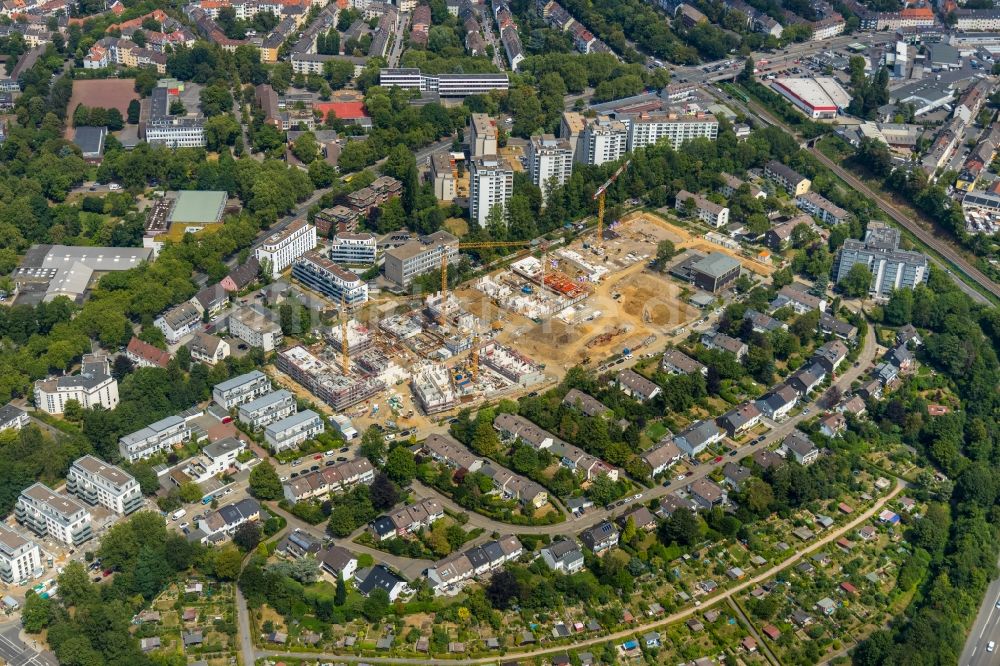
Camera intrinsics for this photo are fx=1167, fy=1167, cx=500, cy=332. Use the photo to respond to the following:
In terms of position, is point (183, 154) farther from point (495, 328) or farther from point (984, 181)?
point (984, 181)

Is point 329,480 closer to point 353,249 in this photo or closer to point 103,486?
point 103,486

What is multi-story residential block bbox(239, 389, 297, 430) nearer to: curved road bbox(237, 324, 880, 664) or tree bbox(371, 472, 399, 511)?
curved road bbox(237, 324, 880, 664)

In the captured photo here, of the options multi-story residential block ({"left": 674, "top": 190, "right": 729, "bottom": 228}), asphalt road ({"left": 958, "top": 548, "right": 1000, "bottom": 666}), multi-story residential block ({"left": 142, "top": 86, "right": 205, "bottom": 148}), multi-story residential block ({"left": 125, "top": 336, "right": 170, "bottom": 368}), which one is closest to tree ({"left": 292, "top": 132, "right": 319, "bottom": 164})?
multi-story residential block ({"left": 142, "top": 86, "right": 205, "bottom": 148})

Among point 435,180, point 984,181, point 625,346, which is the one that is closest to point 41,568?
point 625,346

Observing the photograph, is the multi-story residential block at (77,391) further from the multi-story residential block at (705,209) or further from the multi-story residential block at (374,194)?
the multi-story residential block at (705,209)

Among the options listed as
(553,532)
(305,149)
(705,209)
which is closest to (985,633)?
(553,532)
